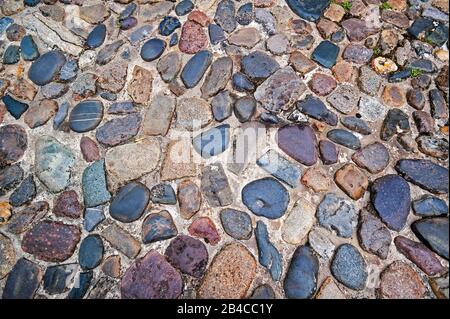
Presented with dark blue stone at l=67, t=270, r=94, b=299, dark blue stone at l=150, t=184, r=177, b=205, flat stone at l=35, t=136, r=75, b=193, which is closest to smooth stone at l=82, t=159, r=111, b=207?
flat stone at l=35, t=136, r=75, b=193

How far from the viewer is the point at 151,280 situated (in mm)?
2213

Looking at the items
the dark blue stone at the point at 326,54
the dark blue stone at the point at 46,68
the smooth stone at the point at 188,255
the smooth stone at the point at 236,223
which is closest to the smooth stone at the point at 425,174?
the dark blue stone at the point at 326,54

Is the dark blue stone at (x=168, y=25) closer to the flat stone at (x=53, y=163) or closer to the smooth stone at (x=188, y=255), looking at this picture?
the flat stone at (x=53, y=163)

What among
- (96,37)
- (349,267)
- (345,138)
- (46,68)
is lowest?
(46,68)

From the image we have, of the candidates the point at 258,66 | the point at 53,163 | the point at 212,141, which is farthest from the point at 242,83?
the point at 53,163

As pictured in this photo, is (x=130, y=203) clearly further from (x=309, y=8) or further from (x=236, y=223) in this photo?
(x=309, y=8)

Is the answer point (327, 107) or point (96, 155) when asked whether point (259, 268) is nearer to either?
point (327, 107)

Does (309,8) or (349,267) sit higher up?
(309,8)

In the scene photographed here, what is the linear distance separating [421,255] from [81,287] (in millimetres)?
1975

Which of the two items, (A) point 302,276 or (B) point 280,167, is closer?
(A) point 302,276

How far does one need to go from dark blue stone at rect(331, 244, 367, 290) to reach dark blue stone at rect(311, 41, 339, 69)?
4.31 feet

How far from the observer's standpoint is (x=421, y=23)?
2807 millimetres

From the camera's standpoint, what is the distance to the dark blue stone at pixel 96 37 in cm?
303

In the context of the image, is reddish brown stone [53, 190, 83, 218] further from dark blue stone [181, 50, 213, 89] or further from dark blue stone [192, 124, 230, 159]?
dark blue stone [181, 50, 213, 89]
